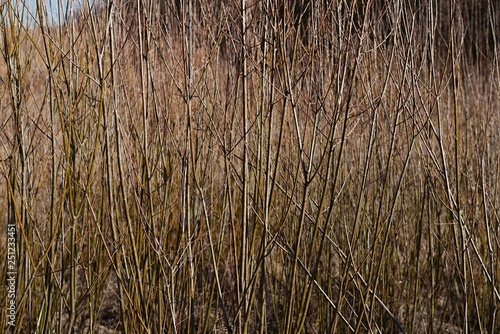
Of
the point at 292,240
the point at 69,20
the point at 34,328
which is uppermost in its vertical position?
the point at 69,20

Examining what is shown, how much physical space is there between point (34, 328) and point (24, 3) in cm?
106

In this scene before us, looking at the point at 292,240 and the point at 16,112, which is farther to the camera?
the point at 292,240

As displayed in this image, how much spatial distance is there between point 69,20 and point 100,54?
51 centimetres

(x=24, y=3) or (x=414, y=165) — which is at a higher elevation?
(x=24, y=3)

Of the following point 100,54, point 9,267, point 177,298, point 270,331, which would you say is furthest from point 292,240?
point 100,54

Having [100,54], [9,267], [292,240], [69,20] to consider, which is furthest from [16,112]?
[292,240]

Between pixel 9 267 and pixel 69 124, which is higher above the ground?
pixel 69 124

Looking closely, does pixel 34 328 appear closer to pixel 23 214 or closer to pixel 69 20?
pixel 23 214

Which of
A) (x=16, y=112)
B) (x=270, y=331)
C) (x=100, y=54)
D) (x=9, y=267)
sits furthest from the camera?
(x=270, y=331)

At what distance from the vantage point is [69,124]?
1.52m

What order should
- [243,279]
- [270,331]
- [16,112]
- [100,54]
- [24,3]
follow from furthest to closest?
1. [270,331]
2. [24,3]
3. [16,112]
4. [243,279]
5. [100,54]

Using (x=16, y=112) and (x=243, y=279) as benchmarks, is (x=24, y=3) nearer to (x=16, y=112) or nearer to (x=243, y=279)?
(x=16, y=112)

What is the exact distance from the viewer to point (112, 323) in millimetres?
3037

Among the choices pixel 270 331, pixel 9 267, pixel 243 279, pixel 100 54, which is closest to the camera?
pixel 100 54
